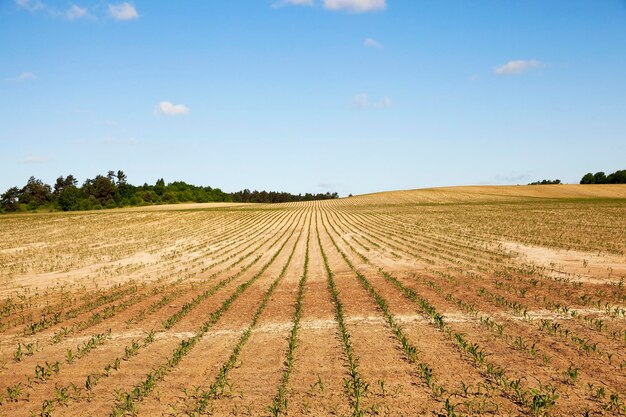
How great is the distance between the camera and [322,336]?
35.2ft

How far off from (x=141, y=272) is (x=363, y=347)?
48.9 feet

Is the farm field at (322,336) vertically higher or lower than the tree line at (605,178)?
lower

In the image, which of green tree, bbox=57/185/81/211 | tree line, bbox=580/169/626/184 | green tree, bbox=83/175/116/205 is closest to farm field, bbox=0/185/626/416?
green tree, bbox=57/185/81/211

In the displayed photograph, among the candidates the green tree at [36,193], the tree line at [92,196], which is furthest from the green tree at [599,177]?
the green tree at [36,193]

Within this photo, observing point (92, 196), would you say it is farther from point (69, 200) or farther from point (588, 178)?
point (588, 178)

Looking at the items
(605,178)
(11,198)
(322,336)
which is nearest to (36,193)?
(11,198)

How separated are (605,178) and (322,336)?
178 metres

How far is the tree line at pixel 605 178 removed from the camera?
143250mm

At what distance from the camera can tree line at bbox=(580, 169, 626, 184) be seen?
14325 cm

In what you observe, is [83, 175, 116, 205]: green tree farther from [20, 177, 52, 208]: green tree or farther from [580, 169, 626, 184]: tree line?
[580, 169, 626, 184]: tree line

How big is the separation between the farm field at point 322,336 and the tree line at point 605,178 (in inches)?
5915

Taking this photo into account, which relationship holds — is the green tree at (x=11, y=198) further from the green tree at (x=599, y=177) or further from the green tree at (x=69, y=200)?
the green tree at (x=599, y=177)

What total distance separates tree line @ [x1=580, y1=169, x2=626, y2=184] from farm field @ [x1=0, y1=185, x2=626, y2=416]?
150 metres

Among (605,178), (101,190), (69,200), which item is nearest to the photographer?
(69,200)
